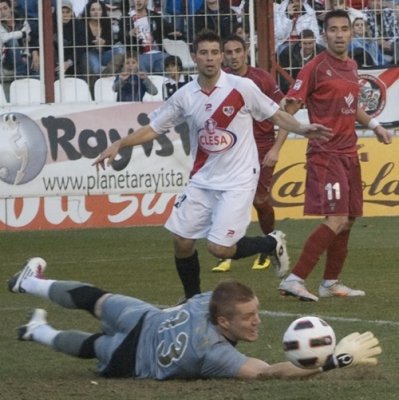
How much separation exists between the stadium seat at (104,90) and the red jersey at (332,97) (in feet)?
28.7

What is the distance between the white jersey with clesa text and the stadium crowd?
9.32m

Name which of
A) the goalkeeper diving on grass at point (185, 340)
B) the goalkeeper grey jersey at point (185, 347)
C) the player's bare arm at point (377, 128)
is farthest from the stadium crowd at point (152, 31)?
the goalkeeper grey jersey at point (185, 347)

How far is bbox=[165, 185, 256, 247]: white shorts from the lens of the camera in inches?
435

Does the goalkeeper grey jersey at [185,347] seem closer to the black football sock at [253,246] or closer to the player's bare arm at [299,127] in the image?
the player's bare arm at [299,127]

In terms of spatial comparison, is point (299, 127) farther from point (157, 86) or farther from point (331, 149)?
point (157, 86)

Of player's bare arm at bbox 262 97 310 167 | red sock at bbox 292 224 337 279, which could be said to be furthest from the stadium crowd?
red sock at bbox 292 224 337 279

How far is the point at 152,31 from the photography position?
20.8 meters

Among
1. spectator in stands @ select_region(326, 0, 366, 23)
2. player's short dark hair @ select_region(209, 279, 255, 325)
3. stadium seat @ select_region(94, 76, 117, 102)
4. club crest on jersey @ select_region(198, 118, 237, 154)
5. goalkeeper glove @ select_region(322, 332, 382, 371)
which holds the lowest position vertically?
goalkeeper glove @ select_region(322, 332, 382, 371)

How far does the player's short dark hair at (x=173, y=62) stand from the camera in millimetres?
20688

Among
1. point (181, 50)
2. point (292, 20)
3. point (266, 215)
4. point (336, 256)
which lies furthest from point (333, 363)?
point (292, 20)

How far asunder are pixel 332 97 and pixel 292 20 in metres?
9.21

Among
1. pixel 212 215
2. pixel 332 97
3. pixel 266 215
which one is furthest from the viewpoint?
pixel 266 215

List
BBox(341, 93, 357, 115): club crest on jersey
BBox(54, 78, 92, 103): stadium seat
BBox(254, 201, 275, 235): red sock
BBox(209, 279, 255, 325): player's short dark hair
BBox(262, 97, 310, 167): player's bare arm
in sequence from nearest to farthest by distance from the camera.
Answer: BBox(209, 279, 255, 325): player's short dark hair
BBox(262, 97, 310, 167): player's bare arm
BBox(341, 93, 357, 115): club crest on jersey
BBox(254, 201, 275, 235): red sock
BBox(54, 78, 92, 103): stadium seat

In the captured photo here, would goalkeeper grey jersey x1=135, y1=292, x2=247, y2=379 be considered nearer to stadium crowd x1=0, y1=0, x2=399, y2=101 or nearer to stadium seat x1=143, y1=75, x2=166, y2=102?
stadium seat x1=143, y1=75, x2=166, y2=102
